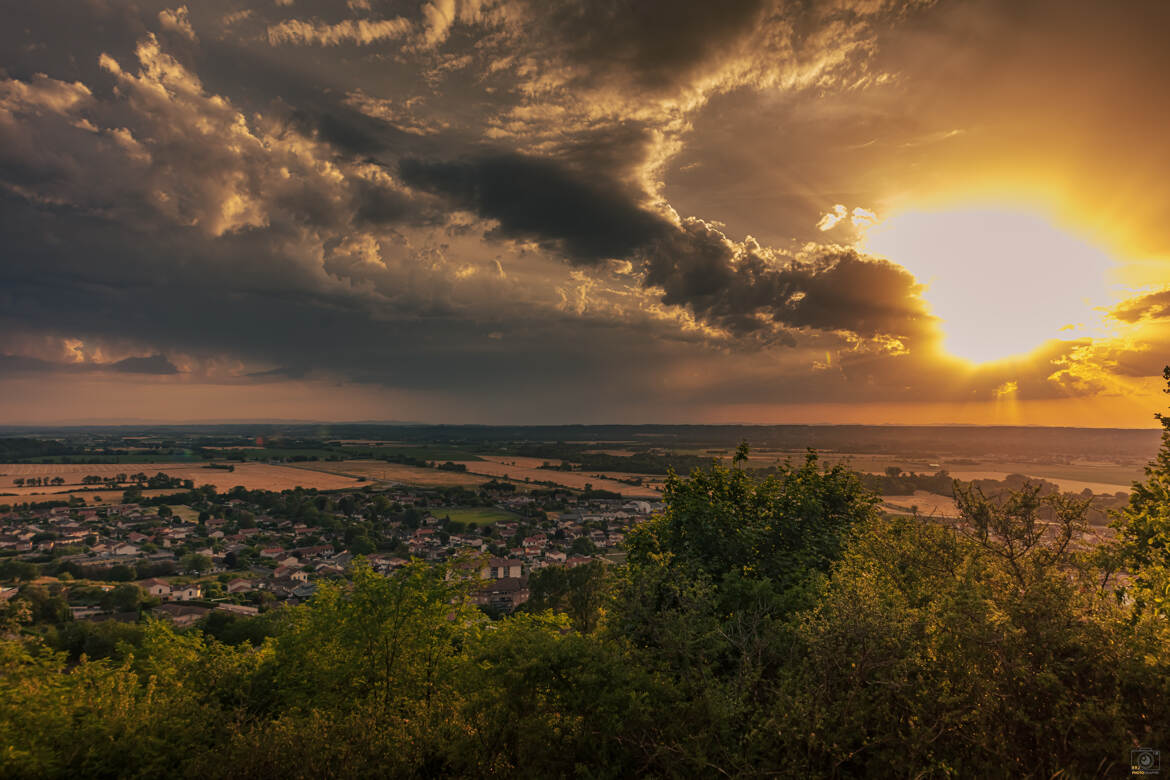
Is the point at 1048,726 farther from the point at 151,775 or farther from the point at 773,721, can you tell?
the point at 151,775

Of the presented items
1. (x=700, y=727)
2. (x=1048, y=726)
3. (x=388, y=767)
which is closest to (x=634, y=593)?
(x=700, y=727)

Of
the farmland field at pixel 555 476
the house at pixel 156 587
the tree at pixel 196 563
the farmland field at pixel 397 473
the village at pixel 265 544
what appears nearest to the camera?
the village at pixel 265 544

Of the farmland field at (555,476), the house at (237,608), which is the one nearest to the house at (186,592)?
the house at (237,608)

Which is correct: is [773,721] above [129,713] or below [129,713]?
above

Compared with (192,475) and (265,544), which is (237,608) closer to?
(265,544)

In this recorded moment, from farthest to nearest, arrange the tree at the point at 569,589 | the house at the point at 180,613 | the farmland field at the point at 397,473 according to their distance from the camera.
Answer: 1. the farmland field at the point at 397,473
2. the house at the point at 180,613
3. the tree at the point at 569,589

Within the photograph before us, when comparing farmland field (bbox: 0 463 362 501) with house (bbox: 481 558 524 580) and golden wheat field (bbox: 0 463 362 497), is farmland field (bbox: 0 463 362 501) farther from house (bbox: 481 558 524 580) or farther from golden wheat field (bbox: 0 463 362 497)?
house (bbox: 481 558 524 580)

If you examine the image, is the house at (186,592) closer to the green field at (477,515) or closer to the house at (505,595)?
the house at (505,595)
